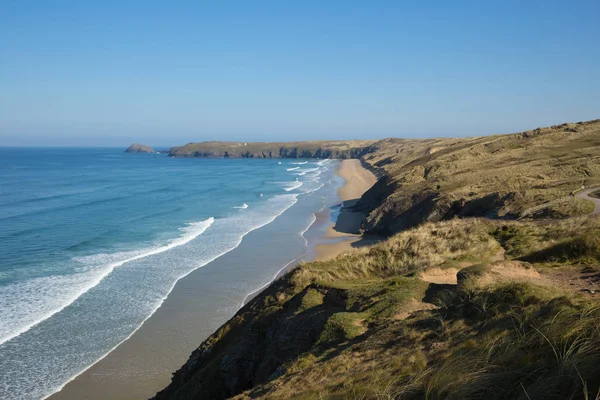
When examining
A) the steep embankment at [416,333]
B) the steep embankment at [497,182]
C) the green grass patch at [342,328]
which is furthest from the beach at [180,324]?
the green grass patch at [342,328]

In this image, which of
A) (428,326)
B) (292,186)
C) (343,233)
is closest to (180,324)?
(428,326)

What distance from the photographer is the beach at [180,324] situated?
48.7ft

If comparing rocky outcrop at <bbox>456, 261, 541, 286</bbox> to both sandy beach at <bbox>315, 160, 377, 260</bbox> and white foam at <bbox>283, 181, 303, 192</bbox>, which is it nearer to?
sandy beach at <bbox>315, 160, 377, 260</bbox>

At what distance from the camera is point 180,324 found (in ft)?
64.1

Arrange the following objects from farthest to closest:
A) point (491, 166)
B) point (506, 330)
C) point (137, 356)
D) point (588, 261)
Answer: point (491, 166)
point (137, 356)
point (588, 261)
point (506, 330)

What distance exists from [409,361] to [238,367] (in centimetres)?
460

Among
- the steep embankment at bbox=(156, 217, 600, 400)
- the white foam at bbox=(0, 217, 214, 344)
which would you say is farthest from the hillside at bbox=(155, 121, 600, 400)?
the white foam at bbox=(0, 217, 214, 344)

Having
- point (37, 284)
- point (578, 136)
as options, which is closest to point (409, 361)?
point (37, 284)

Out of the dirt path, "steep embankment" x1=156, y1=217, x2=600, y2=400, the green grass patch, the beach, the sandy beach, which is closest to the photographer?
"steep embankment" x1=156, y1=217, x2=600, y2=400

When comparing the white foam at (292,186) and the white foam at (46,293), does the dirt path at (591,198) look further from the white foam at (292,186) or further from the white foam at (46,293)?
the white foam at (292,186)

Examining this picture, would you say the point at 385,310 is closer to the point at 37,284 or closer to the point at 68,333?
the point at 68,333

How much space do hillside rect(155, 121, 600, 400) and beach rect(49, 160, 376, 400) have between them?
3846 millimetres

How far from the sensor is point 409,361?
6395 millimetres

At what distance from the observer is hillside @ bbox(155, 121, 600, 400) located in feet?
17.1
